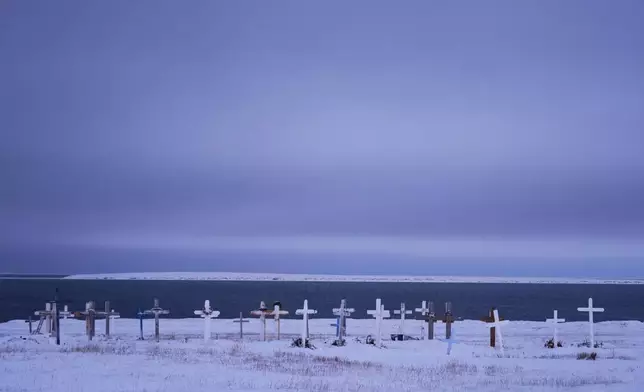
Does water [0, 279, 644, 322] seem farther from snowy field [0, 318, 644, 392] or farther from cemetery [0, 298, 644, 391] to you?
snowy field [0, 318, 644, 392]

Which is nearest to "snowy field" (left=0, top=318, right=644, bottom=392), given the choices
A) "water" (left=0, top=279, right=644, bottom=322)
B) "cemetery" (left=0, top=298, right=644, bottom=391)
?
"cemetery" (left=0, top=298, right=644, bottom=391)

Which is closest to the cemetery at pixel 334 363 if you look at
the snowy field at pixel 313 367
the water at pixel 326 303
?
the snowy field at pixel 313 367

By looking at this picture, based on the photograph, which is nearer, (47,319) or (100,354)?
(100,354)

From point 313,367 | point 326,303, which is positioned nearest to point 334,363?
point 313,367

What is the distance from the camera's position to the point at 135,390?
15.2 m

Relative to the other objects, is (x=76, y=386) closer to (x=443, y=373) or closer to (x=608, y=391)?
(x=443, y=373)

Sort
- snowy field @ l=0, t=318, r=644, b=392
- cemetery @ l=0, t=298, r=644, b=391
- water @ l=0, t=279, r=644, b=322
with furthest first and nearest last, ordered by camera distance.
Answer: water @ l=0, t=279, r=644, b=322 < cemetery @ l=0, t=298, r=644, b=391 < snowy field @ l=0, t=318, r=644, b=392

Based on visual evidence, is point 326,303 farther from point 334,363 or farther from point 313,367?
point 313,367

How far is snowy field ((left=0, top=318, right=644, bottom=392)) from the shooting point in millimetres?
16469

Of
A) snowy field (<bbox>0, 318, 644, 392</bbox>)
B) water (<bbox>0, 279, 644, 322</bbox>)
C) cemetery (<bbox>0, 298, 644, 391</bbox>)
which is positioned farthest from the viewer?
water (<bbox>0, 279, 644, 322</bbox>)

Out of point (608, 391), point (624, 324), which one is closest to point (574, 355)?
point (608, 391)

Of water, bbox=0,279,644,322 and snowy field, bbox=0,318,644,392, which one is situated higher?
snowy field, bbox=0,318,644,392

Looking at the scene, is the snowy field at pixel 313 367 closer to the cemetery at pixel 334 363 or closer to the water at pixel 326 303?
the cemetery at pixel 334 363

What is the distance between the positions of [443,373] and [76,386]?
9423mm
